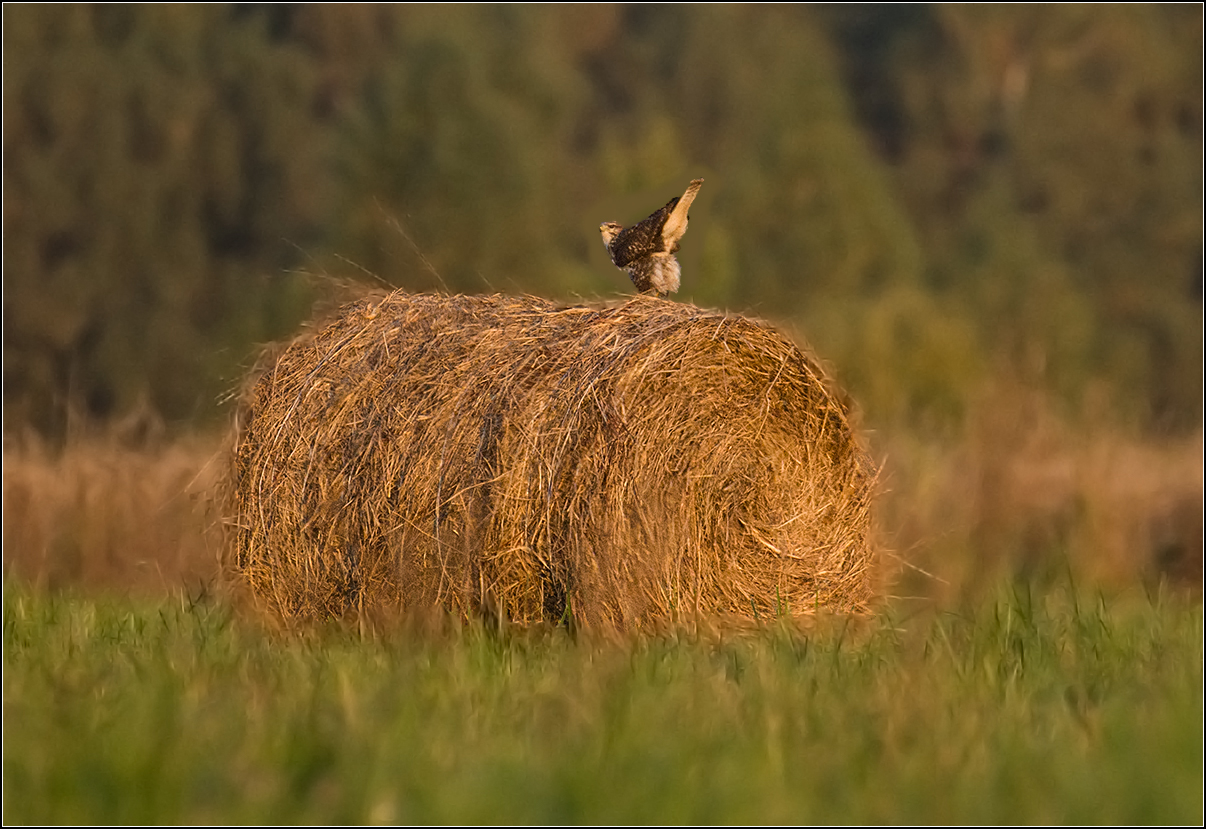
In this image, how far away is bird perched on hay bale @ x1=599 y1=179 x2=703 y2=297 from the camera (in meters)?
6.84

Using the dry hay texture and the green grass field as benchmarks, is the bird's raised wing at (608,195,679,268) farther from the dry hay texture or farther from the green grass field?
the green grass field

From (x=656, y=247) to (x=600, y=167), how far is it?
13.7 meters

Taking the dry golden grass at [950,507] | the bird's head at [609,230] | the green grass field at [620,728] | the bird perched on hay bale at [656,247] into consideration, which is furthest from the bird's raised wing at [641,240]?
the green grass field at [620,728]

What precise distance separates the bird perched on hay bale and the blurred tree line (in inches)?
478

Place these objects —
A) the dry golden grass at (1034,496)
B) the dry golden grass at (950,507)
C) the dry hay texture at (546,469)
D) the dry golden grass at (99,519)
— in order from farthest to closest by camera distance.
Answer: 1. the dry golden grass at (99,519)
2. the dry golden grass at (1034,496)
3. the dry golden grass at (950,507)
4. the dry hay texture at (546,469)

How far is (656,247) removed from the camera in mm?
6914

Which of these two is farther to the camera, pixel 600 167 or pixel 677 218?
pixel 600 167

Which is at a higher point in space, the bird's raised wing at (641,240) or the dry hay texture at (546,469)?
the bird's raised wing at (641,240)

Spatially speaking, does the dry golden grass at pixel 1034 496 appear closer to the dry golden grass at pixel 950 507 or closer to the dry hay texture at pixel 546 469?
the dry golden grass at pixel 950 507

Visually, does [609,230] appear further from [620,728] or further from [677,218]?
[620,728]

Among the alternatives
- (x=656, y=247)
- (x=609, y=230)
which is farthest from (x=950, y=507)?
(x=609, y=230)

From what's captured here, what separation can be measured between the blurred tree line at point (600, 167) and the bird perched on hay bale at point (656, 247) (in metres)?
12.1

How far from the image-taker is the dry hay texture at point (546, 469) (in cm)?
580

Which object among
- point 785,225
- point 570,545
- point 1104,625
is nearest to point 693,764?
point 570,545
